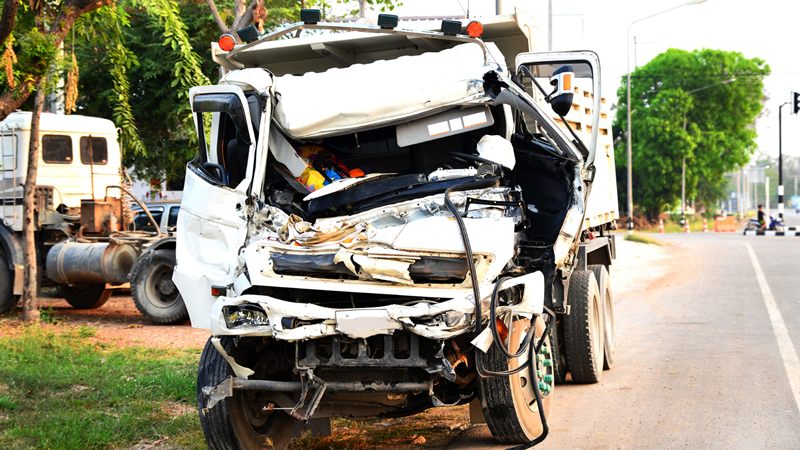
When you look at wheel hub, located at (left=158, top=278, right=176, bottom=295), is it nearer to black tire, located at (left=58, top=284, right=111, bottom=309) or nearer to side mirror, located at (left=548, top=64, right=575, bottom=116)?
black tire, located at (left=58, top=284, right=111, bottom=309)

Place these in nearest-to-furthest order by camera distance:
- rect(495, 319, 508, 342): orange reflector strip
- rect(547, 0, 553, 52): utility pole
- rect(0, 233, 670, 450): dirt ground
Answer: rect(495, 319, 508, 342): orange reflector strip → rect(0, 233, 670, 450): dirt ground → rect(547, 0, 553, 52): utility pole

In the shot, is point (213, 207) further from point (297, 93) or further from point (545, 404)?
point (545, 404)

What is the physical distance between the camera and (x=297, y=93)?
5.20 meters

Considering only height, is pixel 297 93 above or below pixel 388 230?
above

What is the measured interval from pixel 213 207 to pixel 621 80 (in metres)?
51.6

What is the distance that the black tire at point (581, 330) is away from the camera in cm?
676

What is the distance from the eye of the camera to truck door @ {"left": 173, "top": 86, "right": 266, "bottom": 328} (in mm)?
4613

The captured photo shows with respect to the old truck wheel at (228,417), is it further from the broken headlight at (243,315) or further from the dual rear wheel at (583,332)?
the dual rear wheel at (583,332)

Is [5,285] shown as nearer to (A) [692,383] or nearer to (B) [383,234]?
(B) [383,234]

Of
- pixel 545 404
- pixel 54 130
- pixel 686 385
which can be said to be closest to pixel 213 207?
pixel 545 404

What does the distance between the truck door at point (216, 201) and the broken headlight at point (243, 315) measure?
26 cm

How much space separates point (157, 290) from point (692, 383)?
24.9 feet

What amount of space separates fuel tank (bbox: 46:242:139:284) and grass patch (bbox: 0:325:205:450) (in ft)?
8.16

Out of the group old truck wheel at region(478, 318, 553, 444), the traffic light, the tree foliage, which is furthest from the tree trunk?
the tree foliage
